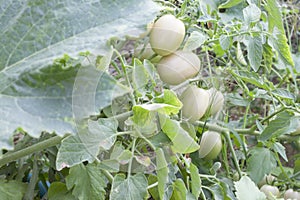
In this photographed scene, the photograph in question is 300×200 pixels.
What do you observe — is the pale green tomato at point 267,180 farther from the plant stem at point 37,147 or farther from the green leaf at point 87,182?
the plant stem at point 37,147

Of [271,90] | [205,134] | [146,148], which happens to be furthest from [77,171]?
[271,90]

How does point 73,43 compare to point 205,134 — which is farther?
point 205,134

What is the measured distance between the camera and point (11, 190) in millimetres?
729

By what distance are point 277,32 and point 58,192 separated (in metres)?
0.42

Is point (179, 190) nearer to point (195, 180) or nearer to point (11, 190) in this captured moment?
point (195, 180)

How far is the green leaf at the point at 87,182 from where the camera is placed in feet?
2.26

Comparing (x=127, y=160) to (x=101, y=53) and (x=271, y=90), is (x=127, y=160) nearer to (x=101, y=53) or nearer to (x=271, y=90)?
(x=101, y=53)

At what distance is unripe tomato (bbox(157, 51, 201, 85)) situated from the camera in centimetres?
67

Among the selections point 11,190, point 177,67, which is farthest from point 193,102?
point 11,190

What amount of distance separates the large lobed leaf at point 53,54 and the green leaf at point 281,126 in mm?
486

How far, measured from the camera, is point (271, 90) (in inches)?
34.5

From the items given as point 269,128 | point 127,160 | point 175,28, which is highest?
point 175,28

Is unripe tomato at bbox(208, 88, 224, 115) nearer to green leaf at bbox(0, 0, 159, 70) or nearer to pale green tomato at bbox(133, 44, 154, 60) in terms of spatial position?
pale green tomato at bbox(133, 44, 154, 60)

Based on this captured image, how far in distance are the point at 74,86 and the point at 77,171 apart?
0.30m
